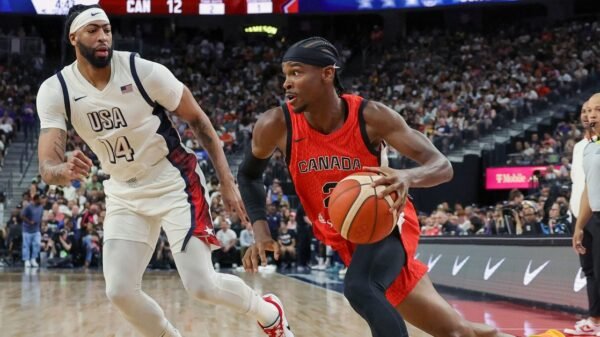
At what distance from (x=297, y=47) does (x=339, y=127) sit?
450 millimetres

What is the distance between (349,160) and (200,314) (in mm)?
5337

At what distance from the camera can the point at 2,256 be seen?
814 inches

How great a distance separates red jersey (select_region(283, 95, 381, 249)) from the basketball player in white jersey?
660mm

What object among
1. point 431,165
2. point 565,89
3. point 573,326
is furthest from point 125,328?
point 565,89

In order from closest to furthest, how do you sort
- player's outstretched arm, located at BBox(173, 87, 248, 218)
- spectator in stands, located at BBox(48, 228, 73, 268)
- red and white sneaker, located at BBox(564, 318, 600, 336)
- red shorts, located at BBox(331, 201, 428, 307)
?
red shorts, located at BBox(331, 201, 428, 307), player's outstretched arm, located at BBox(173, 87, 248, 218), red and white sneaker, located at BBox(564, 318, 600, 336), spectator in stands, located at BBox(48, 228, 73, 268)

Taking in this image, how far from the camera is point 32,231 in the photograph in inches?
758

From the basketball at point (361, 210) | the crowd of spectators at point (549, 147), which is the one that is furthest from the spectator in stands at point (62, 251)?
the basketball at point (361, 210)

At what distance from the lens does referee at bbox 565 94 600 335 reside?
279 inches

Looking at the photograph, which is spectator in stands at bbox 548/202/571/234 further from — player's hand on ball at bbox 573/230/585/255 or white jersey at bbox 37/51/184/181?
white jersey at bbox 37/51/184/181

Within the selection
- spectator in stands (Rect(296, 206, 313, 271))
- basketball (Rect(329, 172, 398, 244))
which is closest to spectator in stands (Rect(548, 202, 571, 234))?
spectator in stands (Rect(296, 206, 313, 271))

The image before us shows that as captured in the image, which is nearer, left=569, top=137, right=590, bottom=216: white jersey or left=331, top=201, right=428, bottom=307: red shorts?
left=331, top=201, right=428, bottom=307: red shorts

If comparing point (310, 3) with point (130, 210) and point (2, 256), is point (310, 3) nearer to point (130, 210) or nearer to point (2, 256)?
point (2, 256)

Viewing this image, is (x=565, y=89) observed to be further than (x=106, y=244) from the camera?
Yes

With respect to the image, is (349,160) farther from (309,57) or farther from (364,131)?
(309,57)
